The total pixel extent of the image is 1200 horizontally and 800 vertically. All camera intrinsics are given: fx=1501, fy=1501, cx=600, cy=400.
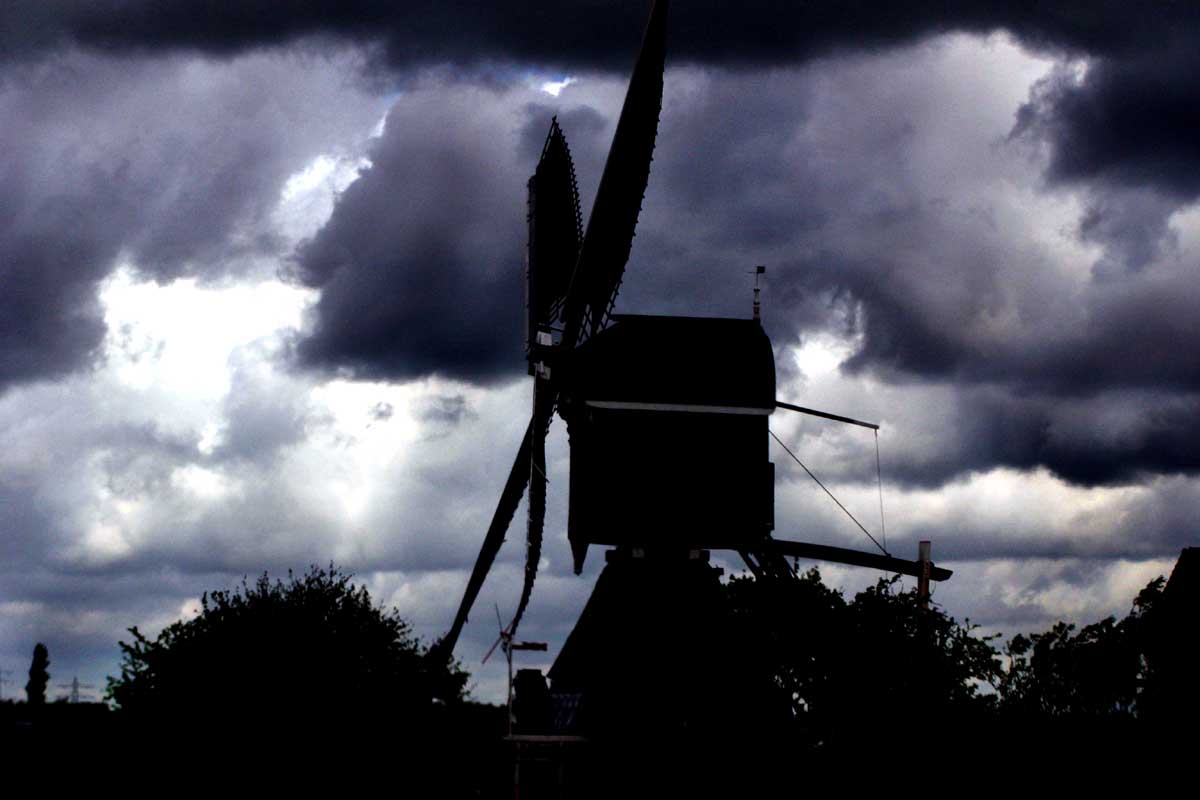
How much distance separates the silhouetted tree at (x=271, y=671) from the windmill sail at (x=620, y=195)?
21152mm

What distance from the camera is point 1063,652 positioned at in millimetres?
51344

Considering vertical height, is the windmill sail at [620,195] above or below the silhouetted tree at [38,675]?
above

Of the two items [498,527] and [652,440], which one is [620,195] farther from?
[498,527]

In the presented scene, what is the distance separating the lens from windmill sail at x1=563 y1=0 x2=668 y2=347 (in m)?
35.3

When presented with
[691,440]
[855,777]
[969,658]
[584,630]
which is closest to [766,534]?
[691,440]

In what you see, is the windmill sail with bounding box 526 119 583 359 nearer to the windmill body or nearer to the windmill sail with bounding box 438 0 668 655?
the windmill sail with bounding box 438 0 668 655

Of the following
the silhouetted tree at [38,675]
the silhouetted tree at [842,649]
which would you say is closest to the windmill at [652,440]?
the silhouetted tree at [842,649]

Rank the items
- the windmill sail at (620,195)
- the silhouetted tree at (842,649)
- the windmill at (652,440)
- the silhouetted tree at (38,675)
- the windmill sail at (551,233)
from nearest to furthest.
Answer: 1. the windmill sail at (620,195)
2. the windmill at (652,440)
3. the windmill sail at (551,233)
4. the silhouetted tree at (842,649)
5. the silhouetted tree at (38,675)

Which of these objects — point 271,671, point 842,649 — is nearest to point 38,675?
point 271,671

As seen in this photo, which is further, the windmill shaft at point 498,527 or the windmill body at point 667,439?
the windmill shaft at point 498,527

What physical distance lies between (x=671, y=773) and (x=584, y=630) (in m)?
6.76

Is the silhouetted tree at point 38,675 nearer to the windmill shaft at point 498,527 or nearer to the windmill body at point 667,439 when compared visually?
the windmill shaft at point 498,527

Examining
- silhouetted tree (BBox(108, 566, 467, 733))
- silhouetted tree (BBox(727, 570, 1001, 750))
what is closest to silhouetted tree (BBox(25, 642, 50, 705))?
silhouetted tree (BBox(108, 566, 467, 733))

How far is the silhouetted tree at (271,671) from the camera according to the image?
53.8 meters
